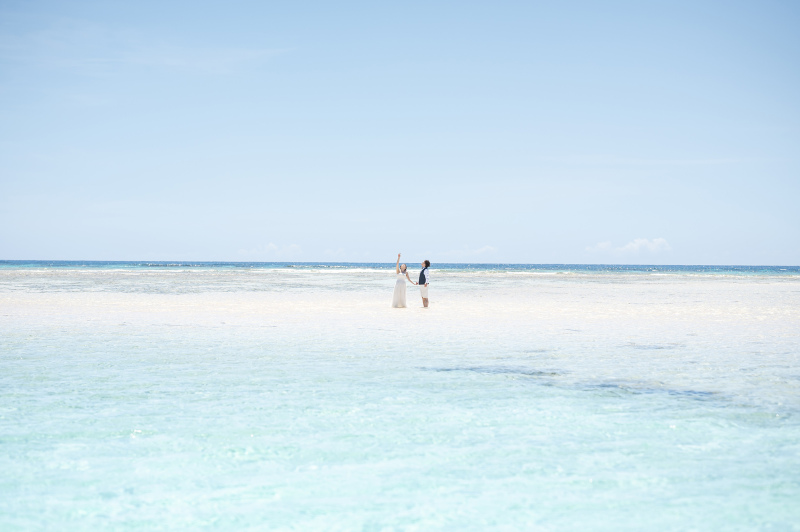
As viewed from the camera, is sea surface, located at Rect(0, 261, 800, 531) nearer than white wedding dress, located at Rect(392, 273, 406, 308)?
Yes

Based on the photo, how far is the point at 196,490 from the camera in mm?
5699

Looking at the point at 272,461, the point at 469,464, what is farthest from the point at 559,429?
the point at 272,461

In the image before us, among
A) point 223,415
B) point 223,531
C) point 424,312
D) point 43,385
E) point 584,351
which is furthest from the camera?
point 424,312

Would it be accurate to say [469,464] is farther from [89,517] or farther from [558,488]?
[89,517]

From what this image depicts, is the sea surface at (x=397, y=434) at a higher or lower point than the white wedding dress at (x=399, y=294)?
lower

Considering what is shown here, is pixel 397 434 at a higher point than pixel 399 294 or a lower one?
lower

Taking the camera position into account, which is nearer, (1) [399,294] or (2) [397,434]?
(2) [397,434]

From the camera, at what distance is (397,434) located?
7379 mm

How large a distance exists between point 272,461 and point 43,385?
521 cm

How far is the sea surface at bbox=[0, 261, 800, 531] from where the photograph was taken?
17.5 ft

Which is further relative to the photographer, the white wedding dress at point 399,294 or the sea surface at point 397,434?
the white wedding dress at point 399,294

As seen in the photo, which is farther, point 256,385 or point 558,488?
point 256,385

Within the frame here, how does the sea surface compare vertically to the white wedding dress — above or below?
below

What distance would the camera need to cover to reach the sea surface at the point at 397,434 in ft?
17.5
